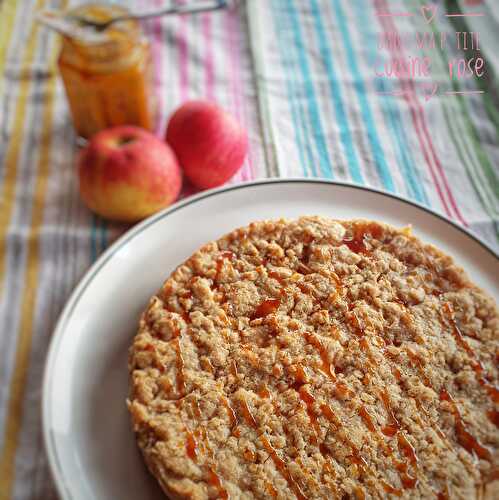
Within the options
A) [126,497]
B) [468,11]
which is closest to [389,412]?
[126,497]

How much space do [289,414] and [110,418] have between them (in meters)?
0.50

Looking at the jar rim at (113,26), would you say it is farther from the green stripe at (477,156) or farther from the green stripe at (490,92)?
the green stripe at (490,92)

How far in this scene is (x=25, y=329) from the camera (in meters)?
1.78

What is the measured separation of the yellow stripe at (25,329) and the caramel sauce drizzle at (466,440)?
1.15m

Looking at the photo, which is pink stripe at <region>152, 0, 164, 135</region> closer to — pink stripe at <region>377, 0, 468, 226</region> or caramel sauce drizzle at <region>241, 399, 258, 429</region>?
pink stripe at <region>377, 0, 468, 226</region>

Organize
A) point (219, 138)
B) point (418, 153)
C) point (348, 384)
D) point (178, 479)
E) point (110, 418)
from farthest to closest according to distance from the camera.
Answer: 1. point (418, 153)
2. point (219, 138)
3. point (110, 418)
4. point (348, 384)
5. point (178, 479)

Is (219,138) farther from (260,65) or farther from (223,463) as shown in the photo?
(223,463)

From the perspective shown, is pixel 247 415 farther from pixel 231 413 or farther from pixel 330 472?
pixel 330 472

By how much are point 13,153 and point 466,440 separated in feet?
6.16

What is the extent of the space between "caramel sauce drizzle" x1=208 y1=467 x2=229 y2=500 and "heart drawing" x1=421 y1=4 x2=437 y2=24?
7.42 feet

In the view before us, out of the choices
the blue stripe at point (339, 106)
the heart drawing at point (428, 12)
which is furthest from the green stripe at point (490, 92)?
the blue stripe at point (339, 106)

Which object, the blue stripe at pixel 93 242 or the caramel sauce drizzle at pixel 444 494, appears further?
the blue stripe at pixel 93 242

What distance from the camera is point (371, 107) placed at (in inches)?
94.0

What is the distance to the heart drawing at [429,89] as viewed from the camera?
2410 millimetres
